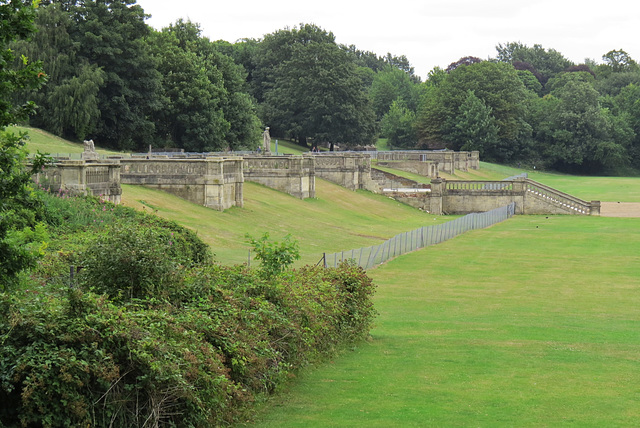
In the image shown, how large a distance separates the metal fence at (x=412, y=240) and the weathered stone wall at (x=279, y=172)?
1249 cm

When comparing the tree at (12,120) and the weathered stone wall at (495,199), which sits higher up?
the tree at (12,120)

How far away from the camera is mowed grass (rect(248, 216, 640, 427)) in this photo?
1564 cm

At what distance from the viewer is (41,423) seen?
470 inches

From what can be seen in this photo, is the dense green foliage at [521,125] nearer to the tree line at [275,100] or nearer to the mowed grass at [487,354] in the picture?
the tree line at [275,100]

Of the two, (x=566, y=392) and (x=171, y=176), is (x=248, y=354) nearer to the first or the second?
(x=566, y=392)

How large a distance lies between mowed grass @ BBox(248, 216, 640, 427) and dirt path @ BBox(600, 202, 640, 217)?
40.3 metres

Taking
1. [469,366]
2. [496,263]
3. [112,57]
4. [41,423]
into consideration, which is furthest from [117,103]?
[41,423]

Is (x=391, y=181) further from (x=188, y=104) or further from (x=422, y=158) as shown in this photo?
(x=422, y=158)

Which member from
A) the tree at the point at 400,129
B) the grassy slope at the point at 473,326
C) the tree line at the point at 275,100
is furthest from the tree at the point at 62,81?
the tree at the point at 400,129

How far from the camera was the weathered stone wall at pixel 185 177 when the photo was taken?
51531 mm

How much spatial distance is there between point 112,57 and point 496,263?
5088 cm

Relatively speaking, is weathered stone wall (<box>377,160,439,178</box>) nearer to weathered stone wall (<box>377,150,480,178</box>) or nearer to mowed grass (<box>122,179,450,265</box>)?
weathered stone wall (<box>377,150,480,178</box>)

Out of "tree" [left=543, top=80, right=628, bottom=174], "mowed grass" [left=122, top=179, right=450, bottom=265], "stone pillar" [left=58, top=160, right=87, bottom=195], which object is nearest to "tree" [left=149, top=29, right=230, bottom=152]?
"mowed grass" [left=122, top=179, right=450, bottom=265]

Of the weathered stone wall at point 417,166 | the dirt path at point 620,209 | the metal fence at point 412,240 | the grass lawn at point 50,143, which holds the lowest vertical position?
the dirt path at point 620,209
